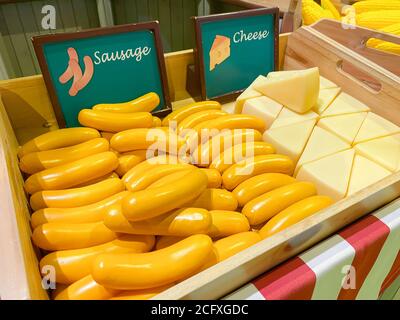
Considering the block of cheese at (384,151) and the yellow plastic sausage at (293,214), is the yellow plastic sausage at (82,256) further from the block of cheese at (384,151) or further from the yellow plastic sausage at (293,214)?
the block of cheese at (384,151)

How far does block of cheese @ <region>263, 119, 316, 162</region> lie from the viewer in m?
0.97

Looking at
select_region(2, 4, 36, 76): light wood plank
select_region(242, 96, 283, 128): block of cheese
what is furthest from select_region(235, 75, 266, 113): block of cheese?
select_region(2, 4, 36, 76): light wood plank

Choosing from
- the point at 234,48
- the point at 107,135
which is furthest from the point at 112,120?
the point at 234,48

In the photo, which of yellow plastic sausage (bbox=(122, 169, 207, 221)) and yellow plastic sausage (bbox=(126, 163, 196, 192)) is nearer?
yellow plastic sausage (bbox=(122, 169, 207, 221))

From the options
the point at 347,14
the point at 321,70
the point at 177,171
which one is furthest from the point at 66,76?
the point at 347,14

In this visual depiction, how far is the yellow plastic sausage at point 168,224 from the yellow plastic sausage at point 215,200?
0.10m

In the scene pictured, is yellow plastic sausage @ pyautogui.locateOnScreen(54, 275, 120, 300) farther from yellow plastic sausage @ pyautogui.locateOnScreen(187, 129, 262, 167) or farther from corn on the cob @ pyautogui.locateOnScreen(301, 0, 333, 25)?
corn on the cob @ pyautogui.locateOnScreen(301, 0, 333, 25)

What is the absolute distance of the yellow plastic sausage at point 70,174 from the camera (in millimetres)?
771

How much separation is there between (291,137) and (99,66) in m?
0.69

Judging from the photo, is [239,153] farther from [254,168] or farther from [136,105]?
Result: [136,105]

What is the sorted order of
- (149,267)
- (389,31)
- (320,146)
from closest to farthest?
(149,267), (320,146), (389,31)

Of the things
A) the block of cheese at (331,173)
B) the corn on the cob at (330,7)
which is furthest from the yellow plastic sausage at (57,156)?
the corn on the cob at (330,7)

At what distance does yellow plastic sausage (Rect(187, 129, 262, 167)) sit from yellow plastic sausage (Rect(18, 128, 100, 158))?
0.30 meters

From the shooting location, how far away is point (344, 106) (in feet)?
3.82
